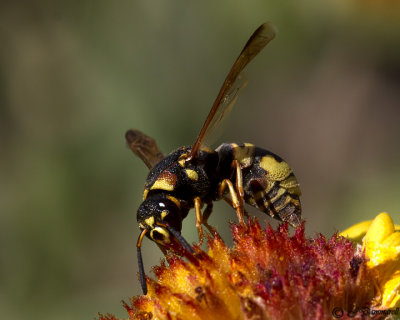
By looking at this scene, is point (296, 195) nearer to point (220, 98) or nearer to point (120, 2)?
point (220, 98)

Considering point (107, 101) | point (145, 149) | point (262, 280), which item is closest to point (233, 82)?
point (262, 280)

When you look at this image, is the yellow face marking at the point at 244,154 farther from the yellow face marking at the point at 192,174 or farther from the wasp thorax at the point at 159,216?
the wasp thorax at the point at 159,216

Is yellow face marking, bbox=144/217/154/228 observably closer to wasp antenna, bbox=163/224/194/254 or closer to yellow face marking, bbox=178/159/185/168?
wasp antenna, bbox=163/224/194/254

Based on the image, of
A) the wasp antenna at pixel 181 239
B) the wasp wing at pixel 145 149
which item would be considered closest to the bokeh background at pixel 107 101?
the wasp wing at pixel 145 149

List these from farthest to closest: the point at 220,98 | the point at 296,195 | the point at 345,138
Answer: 1. the point at 345,138
2. the point at 296,195
3. the point at 220,98

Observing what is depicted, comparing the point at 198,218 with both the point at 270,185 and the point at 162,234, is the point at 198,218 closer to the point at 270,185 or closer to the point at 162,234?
the point at 162,234

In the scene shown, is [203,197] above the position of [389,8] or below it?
below

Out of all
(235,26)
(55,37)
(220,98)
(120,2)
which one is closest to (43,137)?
(55,37)
